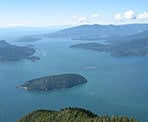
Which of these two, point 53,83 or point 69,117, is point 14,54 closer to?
point 53,83

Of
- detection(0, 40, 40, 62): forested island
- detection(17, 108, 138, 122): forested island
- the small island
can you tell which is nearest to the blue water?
the small island

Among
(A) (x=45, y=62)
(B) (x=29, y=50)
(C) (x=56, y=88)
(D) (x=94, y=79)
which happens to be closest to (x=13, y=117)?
(C) (x=56, y=88)

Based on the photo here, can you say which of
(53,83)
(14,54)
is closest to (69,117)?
(53,83)

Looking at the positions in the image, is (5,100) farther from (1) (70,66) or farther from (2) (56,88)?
(1) (70,66)

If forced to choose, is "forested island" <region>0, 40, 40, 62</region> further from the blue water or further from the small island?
the small island

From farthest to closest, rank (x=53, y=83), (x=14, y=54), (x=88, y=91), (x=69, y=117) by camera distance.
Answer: (x=14, y=54)
(x=53, y=83)
(x=88, y=91)
(x=69, y=117)

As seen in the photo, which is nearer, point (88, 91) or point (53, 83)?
point (88, 91)
